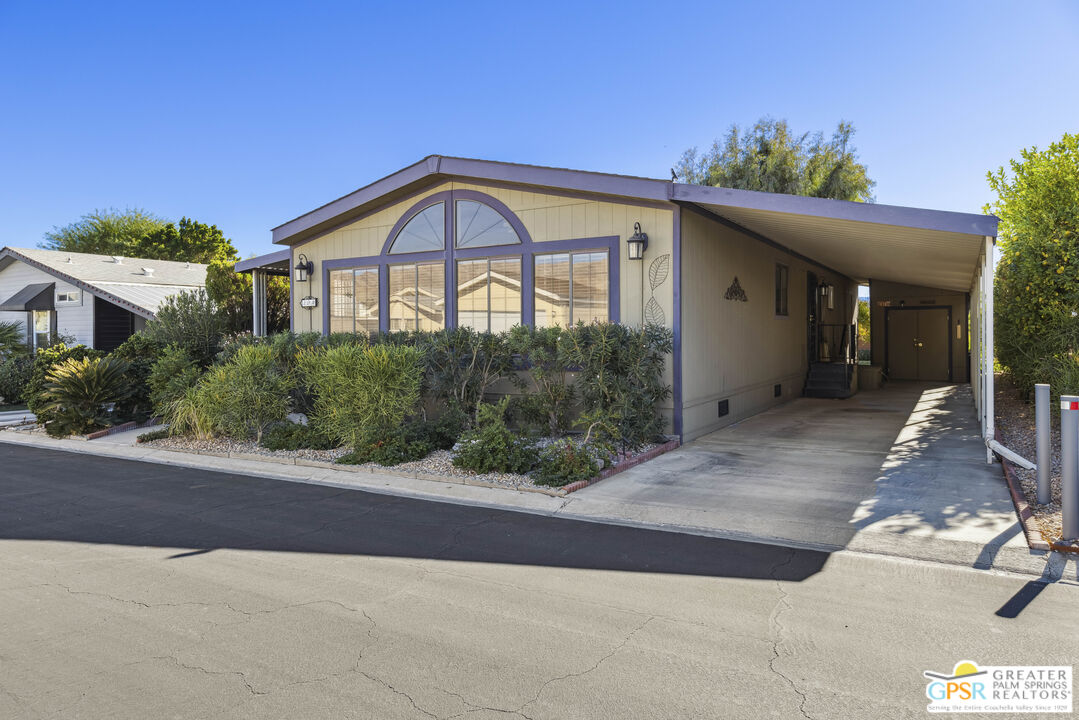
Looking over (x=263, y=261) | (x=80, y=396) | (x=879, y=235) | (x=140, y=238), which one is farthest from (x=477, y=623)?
(x=140, y=238)

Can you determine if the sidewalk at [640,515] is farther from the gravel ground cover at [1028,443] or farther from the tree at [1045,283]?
the tree at [1045,283]

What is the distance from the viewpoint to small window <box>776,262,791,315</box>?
13.1 metres

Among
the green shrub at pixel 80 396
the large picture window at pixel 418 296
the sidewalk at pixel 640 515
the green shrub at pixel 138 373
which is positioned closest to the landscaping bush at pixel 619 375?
the sidewalk at pixel 640 515

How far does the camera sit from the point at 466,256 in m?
10.3

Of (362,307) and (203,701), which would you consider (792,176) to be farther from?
(203,701)

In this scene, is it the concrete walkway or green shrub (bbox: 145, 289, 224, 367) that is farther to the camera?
green shrub (bbox: 145, 289, 224, 367)

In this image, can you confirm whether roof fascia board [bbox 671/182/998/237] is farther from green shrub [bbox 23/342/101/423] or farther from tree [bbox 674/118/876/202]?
tree [bbox 674/118/876/202]

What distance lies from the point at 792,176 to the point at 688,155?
478cm

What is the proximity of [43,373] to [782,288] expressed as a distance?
13896 mm

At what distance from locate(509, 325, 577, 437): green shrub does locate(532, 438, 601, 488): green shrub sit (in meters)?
1.46

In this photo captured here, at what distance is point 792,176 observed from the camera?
27.1m

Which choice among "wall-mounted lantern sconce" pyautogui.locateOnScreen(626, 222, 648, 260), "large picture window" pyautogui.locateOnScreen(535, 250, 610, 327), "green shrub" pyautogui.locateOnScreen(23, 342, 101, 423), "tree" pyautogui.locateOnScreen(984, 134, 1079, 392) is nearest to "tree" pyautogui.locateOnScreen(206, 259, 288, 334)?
"green shrub" pyautogui.locateOnScreen(23, 342, 101, 423)

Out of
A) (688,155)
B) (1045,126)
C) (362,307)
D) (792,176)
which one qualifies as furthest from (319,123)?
(1045,126)

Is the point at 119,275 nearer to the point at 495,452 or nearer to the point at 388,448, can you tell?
the point at 388,448
